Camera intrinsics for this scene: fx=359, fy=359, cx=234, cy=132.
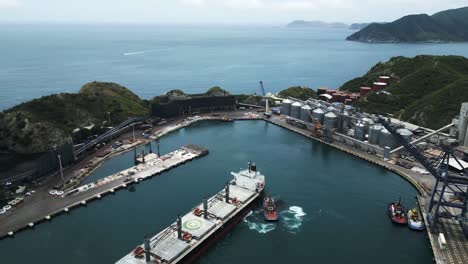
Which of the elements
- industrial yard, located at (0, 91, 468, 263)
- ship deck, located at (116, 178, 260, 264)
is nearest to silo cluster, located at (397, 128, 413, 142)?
industrial yard, located at (0, 91, 468, 263)

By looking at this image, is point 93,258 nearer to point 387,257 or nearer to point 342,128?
point 387,257

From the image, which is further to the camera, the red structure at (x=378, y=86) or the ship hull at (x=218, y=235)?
the red structure at (x=378, y=86)

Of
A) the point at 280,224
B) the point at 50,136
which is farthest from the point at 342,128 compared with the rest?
the point at 50,136

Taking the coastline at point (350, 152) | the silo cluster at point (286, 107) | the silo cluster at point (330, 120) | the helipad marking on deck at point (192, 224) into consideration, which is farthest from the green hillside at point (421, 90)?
the helipad marking on deck at point (192, 224)

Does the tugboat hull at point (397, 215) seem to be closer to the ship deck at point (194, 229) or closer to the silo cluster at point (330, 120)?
the ship deck at point (194, 229)

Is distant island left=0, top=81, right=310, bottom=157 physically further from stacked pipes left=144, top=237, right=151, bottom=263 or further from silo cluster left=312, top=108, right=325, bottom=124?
stacked pipes left=144, top=237, right=151, bottom=263

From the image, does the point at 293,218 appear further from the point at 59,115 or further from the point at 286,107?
the point at 59,115

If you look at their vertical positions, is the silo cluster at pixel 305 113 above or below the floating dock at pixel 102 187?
above

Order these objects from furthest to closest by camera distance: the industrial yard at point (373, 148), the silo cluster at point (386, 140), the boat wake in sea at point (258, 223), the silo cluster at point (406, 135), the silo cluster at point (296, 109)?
1. the silo cluster at point (296, 109)
2. the silo cluster at point (386, 140)
3. the silo cluster at point (406, 135)
4. the boat wake in sea at point (258, 223)
5. the industrial yard at point (373, 148)
